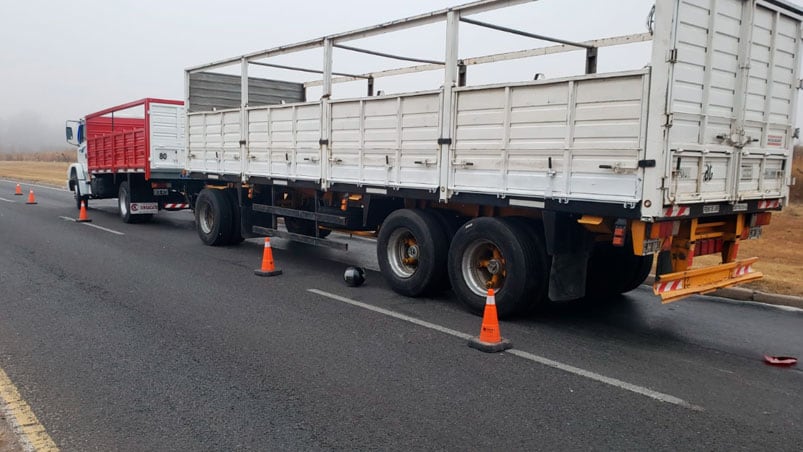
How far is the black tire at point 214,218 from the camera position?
1247cm

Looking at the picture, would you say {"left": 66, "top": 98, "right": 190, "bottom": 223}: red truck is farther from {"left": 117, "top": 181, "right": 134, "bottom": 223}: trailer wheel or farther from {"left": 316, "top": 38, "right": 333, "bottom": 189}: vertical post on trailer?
{"left": 316, "top": 38, "right": 333, "bottom": 189}: vertical post on trailer

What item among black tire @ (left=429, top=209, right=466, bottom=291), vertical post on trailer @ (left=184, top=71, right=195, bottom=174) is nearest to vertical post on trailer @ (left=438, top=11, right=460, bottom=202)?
black tire @ (left=429, top=209, right=466, bottom=291)

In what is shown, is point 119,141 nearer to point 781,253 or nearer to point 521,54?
point 521,54

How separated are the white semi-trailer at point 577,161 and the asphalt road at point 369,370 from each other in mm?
659

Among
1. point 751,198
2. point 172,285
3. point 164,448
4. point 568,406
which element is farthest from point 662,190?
point 172,285

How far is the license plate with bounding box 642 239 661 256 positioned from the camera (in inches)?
243

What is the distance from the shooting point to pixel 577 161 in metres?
6.42

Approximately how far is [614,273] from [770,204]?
1.87 meters

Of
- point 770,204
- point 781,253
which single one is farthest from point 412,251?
point 781,253

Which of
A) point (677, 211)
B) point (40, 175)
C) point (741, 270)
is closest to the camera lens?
point (677, 211)

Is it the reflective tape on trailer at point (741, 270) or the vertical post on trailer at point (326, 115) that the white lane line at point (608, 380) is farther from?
the vertical post on trailer at point (326, 115)

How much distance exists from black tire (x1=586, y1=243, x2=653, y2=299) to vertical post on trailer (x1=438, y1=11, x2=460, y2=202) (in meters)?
1.99

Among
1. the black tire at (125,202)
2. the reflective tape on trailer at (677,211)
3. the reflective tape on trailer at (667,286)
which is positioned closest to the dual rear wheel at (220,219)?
the black tire at (125,202)

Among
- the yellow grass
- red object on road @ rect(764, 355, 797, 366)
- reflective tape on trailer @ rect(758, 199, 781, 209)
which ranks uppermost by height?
reflective tape on trailer @ rect(758, 199, 781, 209)
